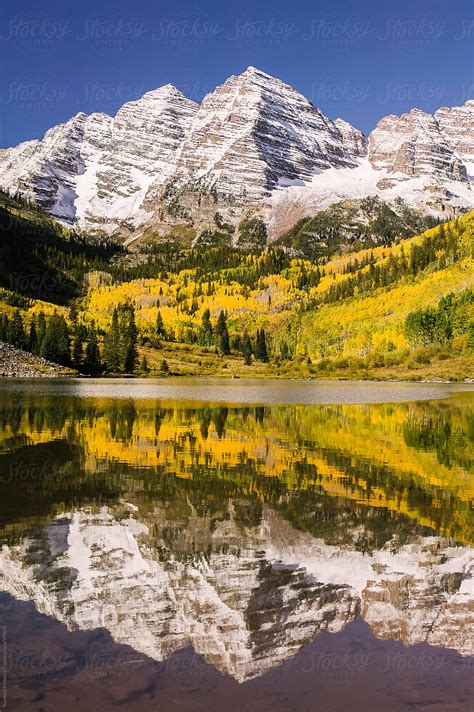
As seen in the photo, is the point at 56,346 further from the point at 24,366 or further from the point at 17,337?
the point at 24,366

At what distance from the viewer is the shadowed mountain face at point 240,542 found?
11.3 m

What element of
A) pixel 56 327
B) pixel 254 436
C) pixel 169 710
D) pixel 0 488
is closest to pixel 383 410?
pixel 254 436

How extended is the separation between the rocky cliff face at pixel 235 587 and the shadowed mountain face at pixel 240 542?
39mm

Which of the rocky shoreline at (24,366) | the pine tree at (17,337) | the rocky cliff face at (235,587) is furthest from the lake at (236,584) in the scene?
the pine tree at (17,337)

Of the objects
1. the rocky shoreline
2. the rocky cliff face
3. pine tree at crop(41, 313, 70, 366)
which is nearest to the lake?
the rocky cliff face

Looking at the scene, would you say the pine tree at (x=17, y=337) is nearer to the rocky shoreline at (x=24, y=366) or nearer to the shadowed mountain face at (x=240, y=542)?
the rocky shoreline at (x=24, y=366)

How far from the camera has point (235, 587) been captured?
42.5ft

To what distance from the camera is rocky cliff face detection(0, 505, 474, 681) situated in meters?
10.9

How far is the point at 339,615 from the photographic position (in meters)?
11.8

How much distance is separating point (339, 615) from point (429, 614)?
172 centimetres

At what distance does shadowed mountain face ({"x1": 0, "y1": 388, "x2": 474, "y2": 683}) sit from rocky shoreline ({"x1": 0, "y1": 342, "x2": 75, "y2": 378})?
139 m

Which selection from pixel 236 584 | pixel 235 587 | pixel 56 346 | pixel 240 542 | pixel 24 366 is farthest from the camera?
pixel 56 346

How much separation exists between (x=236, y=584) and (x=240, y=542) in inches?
127

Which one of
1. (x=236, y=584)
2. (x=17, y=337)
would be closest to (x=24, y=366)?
(x=17, y=337)
